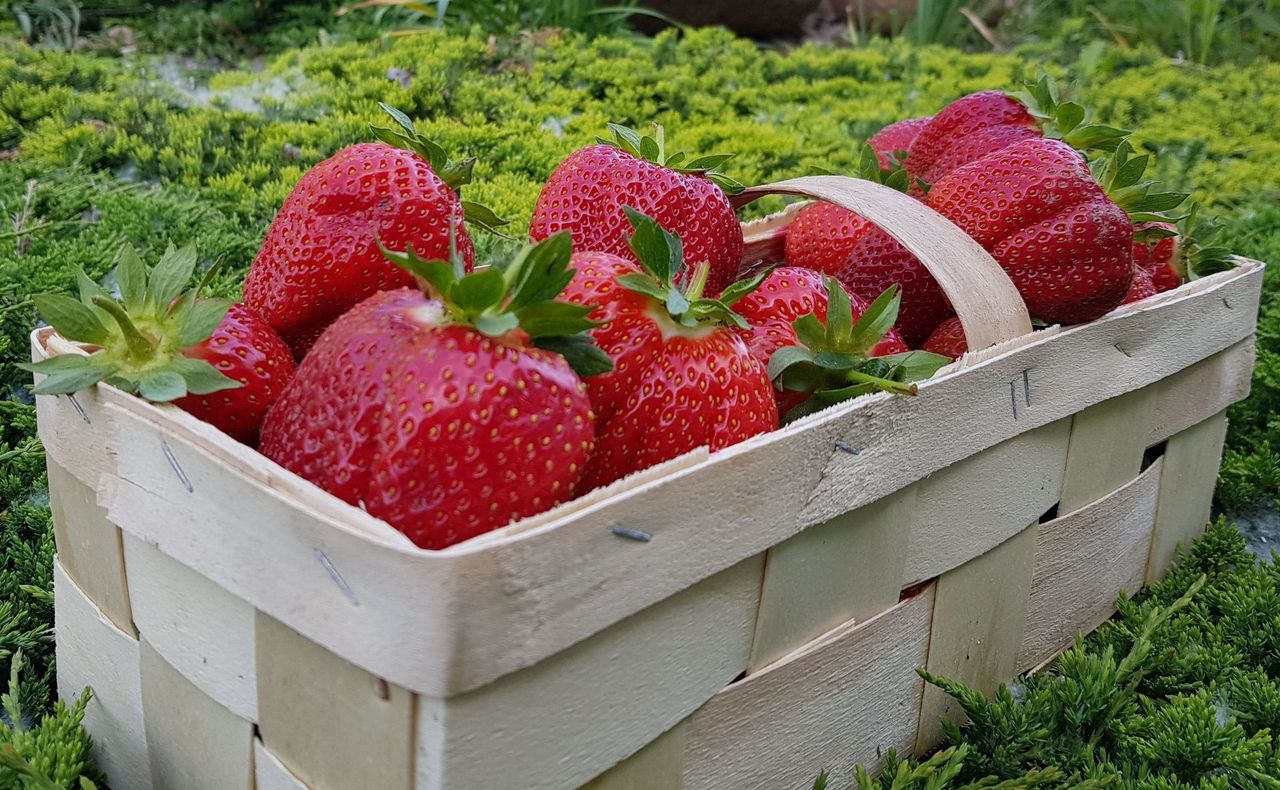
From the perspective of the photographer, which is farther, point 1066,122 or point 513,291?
point 1066,122

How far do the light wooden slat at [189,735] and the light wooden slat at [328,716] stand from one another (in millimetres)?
38

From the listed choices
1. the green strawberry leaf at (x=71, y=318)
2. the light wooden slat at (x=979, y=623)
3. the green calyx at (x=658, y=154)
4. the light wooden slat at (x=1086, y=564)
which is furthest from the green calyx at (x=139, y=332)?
the light wooden slat at (x=1086, y=564)

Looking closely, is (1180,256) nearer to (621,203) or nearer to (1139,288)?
(1139,288)

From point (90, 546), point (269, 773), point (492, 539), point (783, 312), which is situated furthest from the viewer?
point (783, 312)

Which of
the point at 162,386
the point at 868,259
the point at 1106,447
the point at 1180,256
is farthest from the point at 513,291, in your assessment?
the point at 1180,256

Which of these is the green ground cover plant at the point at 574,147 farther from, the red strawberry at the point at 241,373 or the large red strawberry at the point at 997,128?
the large red strawberry at the point at 997,128

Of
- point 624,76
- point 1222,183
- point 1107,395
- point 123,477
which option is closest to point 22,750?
point 123,477

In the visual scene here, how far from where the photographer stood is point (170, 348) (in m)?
0.78

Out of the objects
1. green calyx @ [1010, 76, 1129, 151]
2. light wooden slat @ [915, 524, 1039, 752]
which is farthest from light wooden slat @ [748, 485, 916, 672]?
green calyx @ [1010, 76, 1129, 151]

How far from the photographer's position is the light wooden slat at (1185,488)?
1.31 meters

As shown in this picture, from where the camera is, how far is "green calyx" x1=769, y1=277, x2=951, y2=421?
0.90 metres

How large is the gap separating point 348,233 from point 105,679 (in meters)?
0.39

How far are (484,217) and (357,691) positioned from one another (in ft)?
1.75

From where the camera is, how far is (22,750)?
0.78m
